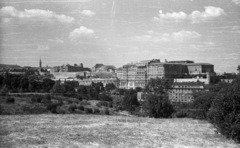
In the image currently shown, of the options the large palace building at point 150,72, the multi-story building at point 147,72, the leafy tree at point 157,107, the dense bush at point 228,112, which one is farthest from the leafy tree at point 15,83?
the multi-story building at point 147,72

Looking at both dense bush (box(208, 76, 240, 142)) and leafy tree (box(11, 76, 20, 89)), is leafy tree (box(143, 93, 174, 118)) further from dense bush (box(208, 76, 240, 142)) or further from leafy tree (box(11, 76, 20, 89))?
leafy tree (box(11, 76, 20, 89))

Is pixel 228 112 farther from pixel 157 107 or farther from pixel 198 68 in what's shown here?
pixel 198 68

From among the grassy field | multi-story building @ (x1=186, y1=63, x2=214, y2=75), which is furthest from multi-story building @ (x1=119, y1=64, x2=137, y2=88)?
the grassy field

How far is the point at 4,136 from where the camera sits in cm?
932

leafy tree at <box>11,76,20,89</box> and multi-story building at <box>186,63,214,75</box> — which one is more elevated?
multi-story building at <box>186,63,214,75</box>

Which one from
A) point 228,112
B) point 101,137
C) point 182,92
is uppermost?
point 228,112

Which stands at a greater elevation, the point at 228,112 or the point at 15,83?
the point at 15,83

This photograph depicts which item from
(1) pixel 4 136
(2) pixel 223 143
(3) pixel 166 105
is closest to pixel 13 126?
(1) pixel 4 136

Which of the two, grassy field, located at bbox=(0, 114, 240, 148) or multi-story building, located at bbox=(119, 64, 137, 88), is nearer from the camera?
grassy field, located at bbox=(0, 114, 240, 148)

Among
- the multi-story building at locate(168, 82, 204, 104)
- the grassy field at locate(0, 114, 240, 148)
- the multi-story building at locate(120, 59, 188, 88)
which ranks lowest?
the multi-story building at locate(168, 82, 204, 104)

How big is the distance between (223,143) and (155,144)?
2.45 meters

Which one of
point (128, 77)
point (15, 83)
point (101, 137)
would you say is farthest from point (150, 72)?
point (101, 137)

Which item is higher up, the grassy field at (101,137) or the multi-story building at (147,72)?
the multi-story building at (147,72)

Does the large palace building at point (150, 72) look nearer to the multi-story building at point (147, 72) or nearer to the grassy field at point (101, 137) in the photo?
the multi-story building at point (147, 72)
